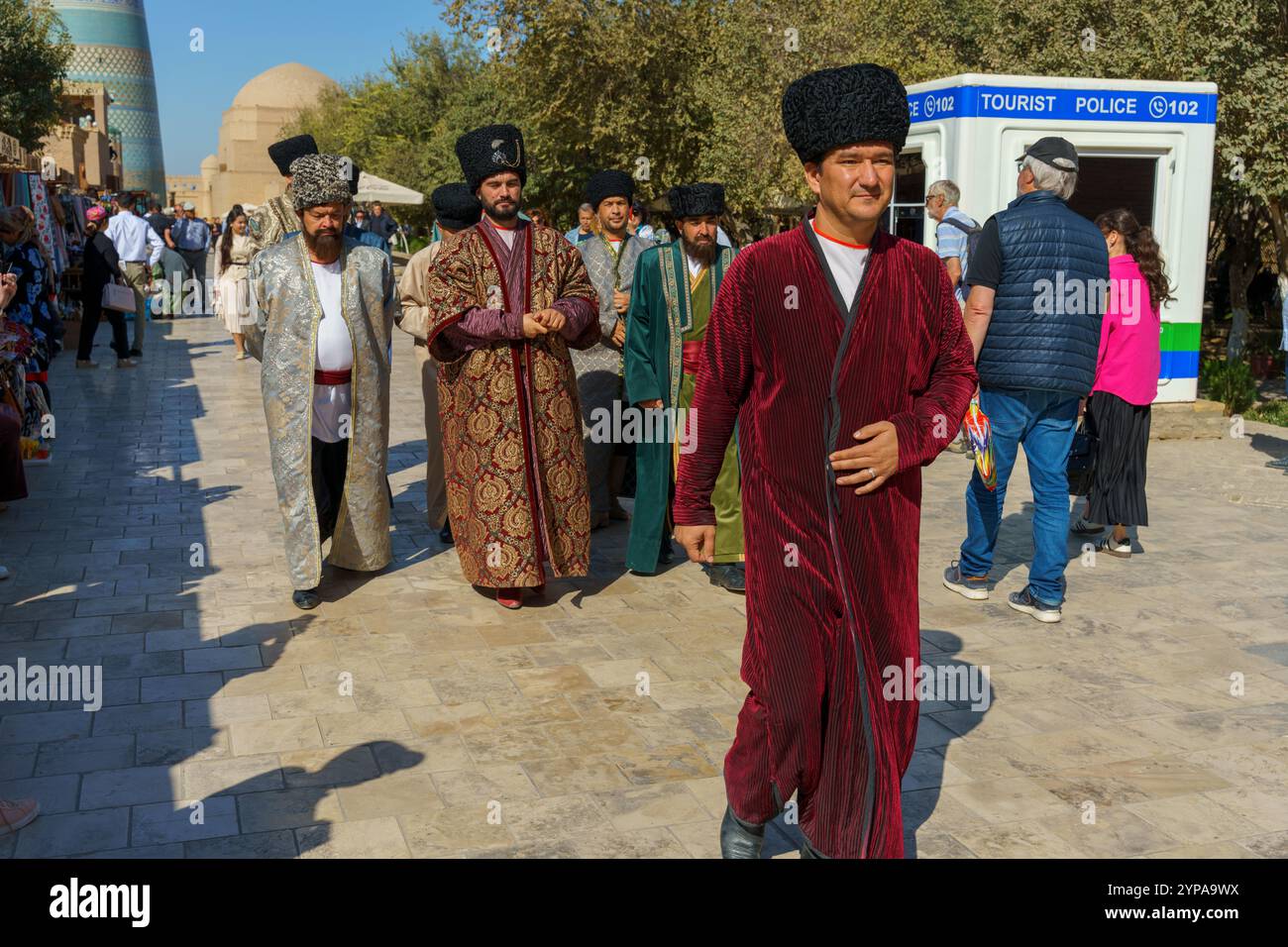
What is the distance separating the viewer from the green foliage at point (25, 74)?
90.5ft

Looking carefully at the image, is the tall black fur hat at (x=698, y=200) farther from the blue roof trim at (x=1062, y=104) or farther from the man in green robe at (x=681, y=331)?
the blue roof trim at (x=1062, y=104)

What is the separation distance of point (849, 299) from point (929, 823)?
5.33 feet

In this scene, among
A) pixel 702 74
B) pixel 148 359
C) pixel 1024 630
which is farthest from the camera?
pixel 702 74

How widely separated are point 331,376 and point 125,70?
284 feet

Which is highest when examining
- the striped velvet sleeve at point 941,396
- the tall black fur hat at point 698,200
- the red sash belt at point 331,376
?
the tall black fur hat at point 698,200

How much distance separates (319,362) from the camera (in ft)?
19.6

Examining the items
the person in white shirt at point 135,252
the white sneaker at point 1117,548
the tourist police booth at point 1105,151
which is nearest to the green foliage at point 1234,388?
the tourist police booth at point 1105,151

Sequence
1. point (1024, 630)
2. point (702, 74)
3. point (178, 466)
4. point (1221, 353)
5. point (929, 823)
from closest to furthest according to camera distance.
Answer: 1. point (929, 823)
2. point (1024, 630)
3. point (178, 466)
4. point (1221, 353)
5. point (702, 74)

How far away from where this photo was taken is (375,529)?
20.5 ft

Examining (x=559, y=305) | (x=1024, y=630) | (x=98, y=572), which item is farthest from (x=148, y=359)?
(x=1024, y=630)

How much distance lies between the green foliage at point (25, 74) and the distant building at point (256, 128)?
49.9 metres

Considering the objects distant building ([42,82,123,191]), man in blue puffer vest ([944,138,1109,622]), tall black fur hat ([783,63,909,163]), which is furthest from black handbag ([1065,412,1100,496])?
distant building ([42,82,123,191])

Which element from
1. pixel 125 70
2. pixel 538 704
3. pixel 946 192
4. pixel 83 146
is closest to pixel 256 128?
pixel 125 70

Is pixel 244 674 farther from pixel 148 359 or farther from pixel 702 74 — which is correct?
pixel 702 74
